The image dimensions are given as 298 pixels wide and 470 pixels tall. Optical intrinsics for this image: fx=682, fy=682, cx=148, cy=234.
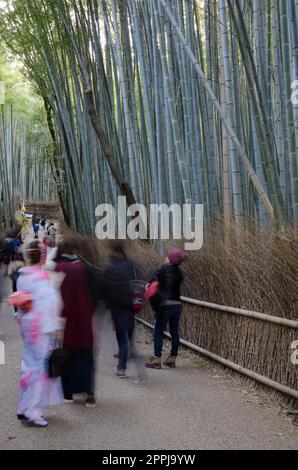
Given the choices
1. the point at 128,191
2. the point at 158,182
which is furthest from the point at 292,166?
the point at 128,191

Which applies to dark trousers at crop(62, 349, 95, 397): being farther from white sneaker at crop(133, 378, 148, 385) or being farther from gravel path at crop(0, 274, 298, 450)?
white sneaker at crop(133, 378, 148, 385)

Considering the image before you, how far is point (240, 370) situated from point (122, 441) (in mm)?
1703

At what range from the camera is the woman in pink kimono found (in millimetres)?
4117

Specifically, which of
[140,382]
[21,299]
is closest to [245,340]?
[140,382]

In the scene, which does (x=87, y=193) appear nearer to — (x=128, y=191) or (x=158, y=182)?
(x=128, y=191)

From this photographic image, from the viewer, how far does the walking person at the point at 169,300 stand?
5977 millimetres

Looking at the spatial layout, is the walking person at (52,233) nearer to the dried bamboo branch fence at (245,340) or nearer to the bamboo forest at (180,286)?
the bamboo forest at (180,286)

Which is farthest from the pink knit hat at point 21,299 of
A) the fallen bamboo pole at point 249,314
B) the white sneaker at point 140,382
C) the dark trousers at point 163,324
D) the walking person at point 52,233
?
the walking person at point 52,233

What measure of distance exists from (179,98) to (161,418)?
4.81m

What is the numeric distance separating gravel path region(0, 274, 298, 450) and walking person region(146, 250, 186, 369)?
23 centimetres

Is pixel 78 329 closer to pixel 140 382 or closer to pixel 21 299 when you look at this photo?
pixel 21 299

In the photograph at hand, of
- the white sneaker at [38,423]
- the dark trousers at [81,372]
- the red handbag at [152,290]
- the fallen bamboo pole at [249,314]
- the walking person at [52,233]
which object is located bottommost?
the white sneaker at [38,423]

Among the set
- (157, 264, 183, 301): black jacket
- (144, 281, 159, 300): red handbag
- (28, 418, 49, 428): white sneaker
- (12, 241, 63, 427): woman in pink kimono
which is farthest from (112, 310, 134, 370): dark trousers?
(28, 418, 49, 428): white sneaker

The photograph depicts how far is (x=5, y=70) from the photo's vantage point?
2172 centimetres
